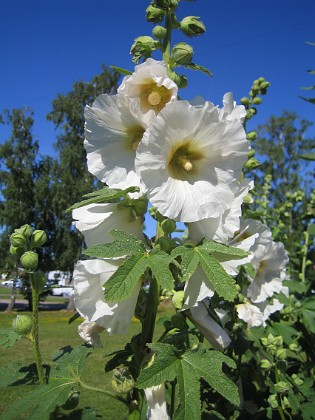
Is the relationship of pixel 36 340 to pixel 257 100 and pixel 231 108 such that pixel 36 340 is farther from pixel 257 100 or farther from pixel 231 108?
pixel 257 100

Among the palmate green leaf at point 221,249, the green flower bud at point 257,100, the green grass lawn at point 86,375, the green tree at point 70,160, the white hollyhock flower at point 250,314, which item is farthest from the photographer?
the green tree at point 70,160

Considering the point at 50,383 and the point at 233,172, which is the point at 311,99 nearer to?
the point at 233,172

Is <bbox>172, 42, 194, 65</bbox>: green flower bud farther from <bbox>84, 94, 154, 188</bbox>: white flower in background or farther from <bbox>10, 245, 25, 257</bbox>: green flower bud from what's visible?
<bbox>10, 245, 25, 257</bbox>: green flower bud

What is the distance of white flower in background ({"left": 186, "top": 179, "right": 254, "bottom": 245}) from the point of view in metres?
1.11

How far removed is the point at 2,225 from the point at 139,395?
19.4 m

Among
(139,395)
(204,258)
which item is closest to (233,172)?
(204,258)

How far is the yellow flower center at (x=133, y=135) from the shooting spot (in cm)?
118

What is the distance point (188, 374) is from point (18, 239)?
1.86 ft

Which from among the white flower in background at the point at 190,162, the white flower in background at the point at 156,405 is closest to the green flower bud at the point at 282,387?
the white flower in background at the point at 156,405

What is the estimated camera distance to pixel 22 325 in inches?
44.3

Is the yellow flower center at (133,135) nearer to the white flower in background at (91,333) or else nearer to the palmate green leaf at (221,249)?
the palmate green leaf at (221,249)

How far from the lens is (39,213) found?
19719mm

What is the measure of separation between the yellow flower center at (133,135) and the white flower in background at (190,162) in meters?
0.13

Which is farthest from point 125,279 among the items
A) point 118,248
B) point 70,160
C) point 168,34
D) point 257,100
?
point 70,160
